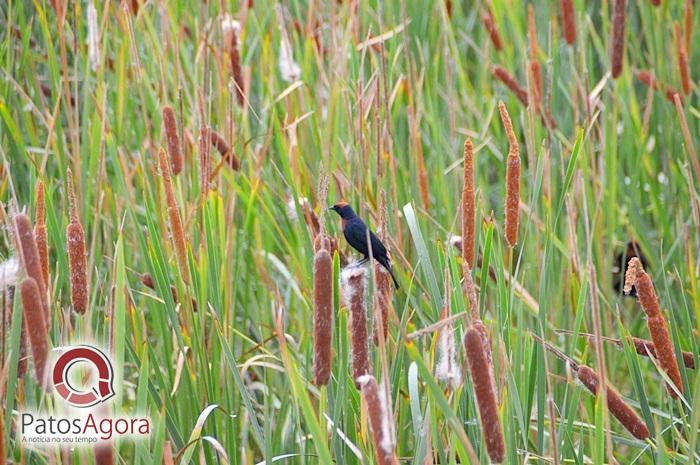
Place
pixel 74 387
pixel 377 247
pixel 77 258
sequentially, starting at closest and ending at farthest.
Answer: pixel 77 258
pixel 74 387
pixel 377 247

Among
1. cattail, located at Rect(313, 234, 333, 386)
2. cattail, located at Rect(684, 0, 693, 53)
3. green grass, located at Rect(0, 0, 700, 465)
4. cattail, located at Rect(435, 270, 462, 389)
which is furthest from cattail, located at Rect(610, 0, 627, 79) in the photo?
cattail, located at Rect(313, 234, 333, 386)

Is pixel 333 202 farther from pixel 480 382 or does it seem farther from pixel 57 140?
pixel 480 382

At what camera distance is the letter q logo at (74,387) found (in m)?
1.33

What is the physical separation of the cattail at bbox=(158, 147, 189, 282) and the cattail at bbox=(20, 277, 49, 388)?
0.43m

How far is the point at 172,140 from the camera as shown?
5.25 ft

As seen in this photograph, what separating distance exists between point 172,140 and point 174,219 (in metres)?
0.24

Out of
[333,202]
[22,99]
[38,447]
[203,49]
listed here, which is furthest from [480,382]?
[22,99]

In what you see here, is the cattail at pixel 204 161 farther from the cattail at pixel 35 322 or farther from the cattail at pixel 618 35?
the cattail at pixel 618 35

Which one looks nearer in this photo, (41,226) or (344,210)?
(41,226)

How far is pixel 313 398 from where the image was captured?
1835 millimetres

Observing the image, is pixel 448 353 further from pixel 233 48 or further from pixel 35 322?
pixel 233 48

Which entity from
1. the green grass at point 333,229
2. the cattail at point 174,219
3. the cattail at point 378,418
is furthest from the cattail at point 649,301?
the cattail at point 174,219

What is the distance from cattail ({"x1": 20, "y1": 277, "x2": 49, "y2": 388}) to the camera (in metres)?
0.95

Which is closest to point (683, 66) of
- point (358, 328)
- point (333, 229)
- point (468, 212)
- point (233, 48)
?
point (333, 229)
